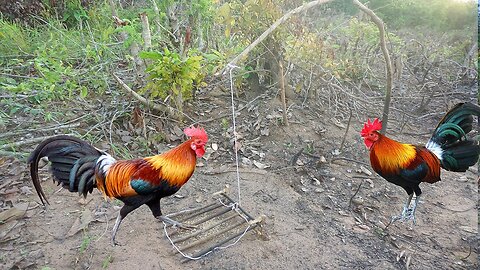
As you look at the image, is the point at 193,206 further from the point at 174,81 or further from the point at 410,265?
the point at 410,265

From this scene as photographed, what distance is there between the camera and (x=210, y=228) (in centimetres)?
283

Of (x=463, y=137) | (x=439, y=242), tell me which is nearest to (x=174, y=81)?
(x=463, y=137)

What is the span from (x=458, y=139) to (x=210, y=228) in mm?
2090

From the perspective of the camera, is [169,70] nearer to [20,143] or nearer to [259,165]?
[259,165]

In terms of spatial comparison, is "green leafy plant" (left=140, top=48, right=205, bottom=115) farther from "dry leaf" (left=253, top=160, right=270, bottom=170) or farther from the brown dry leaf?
the brown dry leaf

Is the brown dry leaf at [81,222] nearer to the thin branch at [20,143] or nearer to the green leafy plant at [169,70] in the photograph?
the thin branch at [20,143]

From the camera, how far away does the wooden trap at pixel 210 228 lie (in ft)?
8.84

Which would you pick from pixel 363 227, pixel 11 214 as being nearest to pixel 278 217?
pixel 363 227

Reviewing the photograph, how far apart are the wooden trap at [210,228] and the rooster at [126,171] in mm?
557

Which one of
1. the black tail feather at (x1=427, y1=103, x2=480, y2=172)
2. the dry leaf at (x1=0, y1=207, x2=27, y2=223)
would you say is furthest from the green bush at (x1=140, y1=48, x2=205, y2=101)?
the black tail feather at (x1=427, y1=103, x2=480, y2=172)

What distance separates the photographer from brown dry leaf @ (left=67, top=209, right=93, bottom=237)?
2.88 m

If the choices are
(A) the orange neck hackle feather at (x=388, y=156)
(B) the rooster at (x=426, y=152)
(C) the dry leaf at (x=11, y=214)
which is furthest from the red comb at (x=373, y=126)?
(C) the dry leaf at (x=11, y=214)

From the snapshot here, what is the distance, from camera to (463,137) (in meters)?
2.57

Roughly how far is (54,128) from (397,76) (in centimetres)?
A: 524
